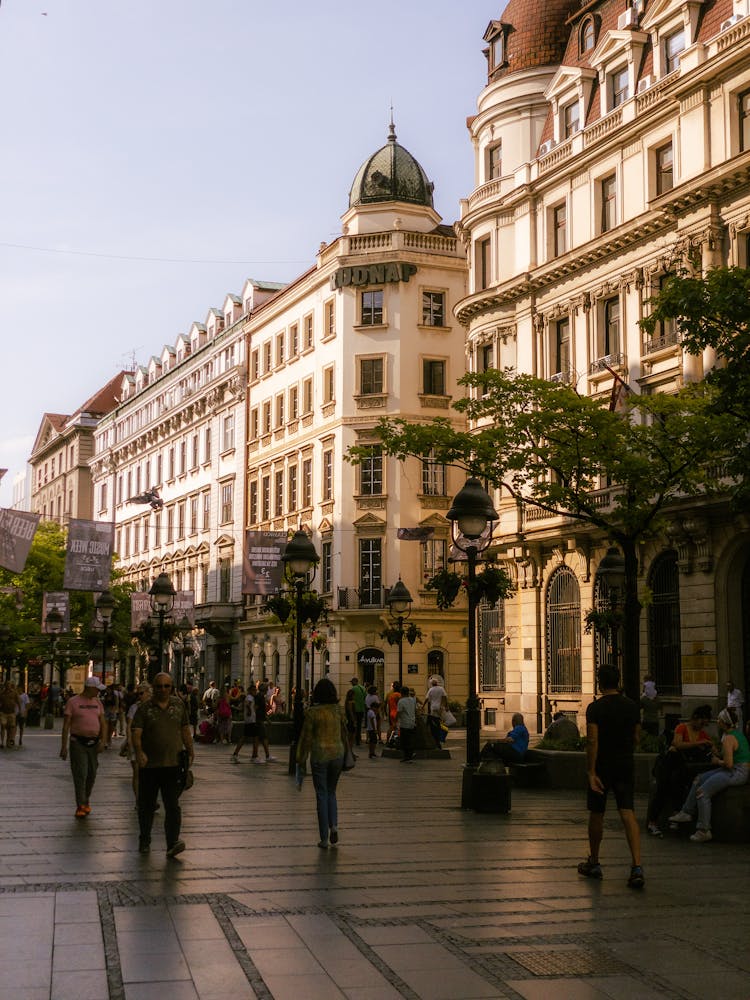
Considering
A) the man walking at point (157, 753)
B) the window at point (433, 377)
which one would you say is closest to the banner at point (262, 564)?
the window at point (433, 377)

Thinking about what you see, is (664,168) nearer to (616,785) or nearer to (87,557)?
(87,557)

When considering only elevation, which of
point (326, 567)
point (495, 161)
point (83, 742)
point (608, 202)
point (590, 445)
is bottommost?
point (83, 742)

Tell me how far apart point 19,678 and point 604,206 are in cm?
6294

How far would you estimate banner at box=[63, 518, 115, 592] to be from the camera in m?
37.0

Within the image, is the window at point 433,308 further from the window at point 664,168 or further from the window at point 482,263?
the window at point 664,168

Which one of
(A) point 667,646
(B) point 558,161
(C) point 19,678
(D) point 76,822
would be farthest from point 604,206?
(C) point 19,678

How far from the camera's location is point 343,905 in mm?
10359

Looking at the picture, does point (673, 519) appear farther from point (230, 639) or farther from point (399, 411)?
point (230, 639)

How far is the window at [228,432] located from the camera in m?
75.1

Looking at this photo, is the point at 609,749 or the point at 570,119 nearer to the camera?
the point at 609,749

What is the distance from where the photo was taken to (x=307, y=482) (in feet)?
211

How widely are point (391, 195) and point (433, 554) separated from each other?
1661 cm

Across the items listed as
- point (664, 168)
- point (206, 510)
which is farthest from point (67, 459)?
point (664, 168)

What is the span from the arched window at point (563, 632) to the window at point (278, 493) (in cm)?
2677
